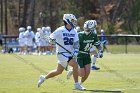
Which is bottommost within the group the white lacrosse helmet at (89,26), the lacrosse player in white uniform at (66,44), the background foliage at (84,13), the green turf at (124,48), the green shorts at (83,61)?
the green turf at (124,48)

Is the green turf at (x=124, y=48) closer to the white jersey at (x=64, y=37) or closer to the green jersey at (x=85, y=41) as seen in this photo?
the green jersey at (x=85, y=41)

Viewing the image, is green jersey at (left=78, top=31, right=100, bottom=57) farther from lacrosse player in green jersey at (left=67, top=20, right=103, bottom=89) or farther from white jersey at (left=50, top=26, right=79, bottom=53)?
white jersey at (left=50, top=26, right=79, bottom=53)

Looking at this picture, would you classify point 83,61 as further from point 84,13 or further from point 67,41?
point 84,13

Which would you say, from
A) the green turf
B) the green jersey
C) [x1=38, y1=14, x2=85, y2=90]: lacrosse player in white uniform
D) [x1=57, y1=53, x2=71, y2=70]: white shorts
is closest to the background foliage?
the green turf

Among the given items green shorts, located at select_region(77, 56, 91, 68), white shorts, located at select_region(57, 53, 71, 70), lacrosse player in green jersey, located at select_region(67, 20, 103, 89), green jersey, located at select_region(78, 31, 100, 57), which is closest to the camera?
white shorts, located at select_region(57, 53, 71, 70)

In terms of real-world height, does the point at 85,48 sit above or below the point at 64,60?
above

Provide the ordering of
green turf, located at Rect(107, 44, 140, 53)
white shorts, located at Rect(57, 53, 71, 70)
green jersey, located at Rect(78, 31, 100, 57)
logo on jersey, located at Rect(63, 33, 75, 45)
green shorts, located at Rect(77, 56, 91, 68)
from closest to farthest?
1. white shorts, located at Rect(57, 53, 71, 70)
2. logo on jersey, located at Rect(63, 33, 75, 45)
3. green shorts, located at Rect(77, 56, 91, 68)
4. green jersey, located at Rect(78, 31, 100, 57)
5. green turf, located at Rect(107, 44, 140, 53)

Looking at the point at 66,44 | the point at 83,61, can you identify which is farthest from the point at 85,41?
the point at 66,44

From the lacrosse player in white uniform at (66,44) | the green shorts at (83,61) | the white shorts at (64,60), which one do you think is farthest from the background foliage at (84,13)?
the white shorts at (64,60)

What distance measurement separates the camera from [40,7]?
76.7 m

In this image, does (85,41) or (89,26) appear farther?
(85,41)

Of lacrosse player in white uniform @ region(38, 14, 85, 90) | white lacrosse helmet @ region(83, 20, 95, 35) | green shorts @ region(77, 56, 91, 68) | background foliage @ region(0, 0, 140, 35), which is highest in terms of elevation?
background foliage @ region(0, 0, 140, 35)

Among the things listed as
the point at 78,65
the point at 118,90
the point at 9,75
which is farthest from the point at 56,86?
the point at 9,75

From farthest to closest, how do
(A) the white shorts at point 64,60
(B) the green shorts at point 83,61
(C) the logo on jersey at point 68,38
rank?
(B) the green shorts at point 83,61 < (C) the logo on jersey at point 68,38 < (A) the white shorts at point 64,60
